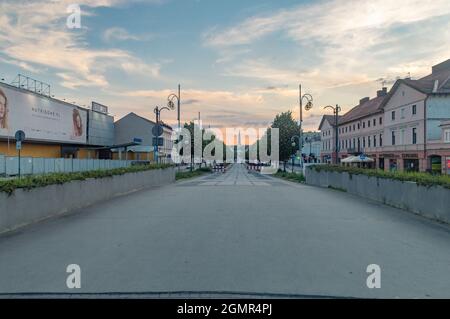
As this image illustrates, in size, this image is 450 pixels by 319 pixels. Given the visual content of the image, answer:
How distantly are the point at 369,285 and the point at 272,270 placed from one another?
133cm

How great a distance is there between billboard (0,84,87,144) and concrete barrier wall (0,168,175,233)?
2301cm

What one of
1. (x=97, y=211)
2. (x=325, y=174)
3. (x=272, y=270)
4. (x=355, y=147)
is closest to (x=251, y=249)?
(x=272, y=270)

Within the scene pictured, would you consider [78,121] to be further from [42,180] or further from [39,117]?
[42,180]

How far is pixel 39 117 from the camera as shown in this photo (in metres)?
38.7

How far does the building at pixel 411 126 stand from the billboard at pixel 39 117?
39.9 meters

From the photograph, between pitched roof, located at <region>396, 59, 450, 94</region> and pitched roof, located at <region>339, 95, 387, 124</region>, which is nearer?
pitched roof, located at <region>396, 59, 450, 94</region>

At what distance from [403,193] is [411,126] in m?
37.7

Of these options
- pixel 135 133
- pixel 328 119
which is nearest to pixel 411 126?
pixel 328 119

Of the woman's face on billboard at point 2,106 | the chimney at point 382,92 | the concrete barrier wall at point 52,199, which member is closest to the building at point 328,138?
the chimney at point 382,92

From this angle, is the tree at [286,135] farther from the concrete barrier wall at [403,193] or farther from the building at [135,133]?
the concrete barrier wall at [403,193]

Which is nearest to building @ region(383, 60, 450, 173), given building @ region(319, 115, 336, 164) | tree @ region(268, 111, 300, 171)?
tree @ region(268, 111, 300, 171)

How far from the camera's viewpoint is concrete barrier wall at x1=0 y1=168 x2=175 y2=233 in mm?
8234

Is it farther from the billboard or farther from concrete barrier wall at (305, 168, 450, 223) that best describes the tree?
concrete barrier wall at (305, 168, 450, 223)

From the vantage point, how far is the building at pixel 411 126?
133 feet
